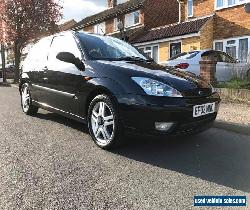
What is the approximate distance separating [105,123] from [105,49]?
147 centimetres

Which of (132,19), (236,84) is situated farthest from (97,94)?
(132,19)

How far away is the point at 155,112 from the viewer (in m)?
4.49

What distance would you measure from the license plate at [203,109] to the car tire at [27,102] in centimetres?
395

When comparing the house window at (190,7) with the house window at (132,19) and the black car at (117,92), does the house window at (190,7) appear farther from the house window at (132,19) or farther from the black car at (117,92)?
the black car at (117,92)

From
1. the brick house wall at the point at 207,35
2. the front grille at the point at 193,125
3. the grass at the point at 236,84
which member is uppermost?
the brick house wall at the point at 207,35

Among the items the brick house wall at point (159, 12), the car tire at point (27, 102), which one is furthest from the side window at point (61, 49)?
the brick house wall at point (159, 12)

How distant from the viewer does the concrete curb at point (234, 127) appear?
6155 millimetres

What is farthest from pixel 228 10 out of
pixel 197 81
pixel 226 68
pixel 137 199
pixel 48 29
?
pixel 137 199

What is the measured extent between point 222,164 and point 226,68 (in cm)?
Result: 800

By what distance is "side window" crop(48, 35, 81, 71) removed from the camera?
5896 millimetres

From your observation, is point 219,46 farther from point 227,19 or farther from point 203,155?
point 203,155

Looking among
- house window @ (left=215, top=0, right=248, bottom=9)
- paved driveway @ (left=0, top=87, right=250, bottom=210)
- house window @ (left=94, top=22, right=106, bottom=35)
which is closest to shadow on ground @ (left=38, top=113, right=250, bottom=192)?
paved driveway @ (left=0, top=87, right=250, bottom=210)

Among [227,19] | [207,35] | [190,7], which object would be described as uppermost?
[190,7]

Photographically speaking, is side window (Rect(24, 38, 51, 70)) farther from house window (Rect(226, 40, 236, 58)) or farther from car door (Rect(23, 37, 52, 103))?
house window (Rect(226, 40, 236, 58))
